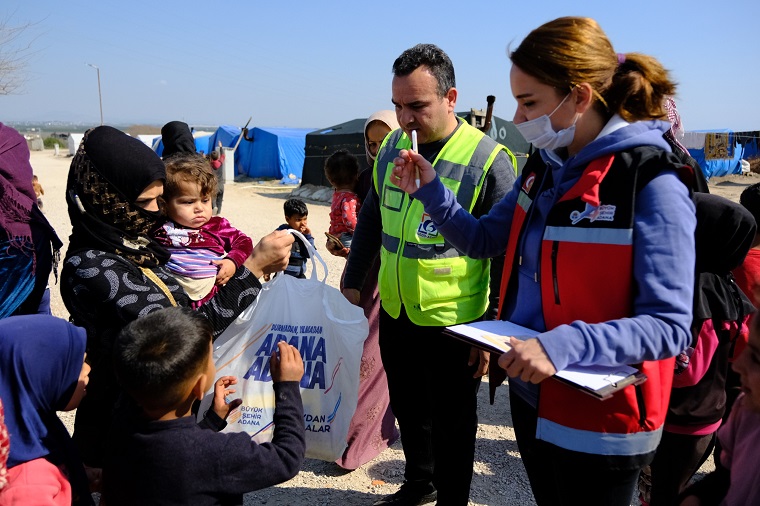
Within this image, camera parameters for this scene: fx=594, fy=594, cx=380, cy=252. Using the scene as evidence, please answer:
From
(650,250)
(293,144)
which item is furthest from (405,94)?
(293,144)

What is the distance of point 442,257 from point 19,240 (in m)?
1.74

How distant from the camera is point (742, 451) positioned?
4.72 feet

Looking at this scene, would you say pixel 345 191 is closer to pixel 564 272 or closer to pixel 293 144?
pixel 564 272

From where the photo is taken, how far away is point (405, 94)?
2.57 meters

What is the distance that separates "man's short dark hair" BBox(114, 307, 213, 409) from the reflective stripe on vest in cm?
107

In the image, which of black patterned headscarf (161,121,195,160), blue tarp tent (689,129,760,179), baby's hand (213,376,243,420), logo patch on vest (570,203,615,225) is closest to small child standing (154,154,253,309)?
baby's hand (213,376,243,420)

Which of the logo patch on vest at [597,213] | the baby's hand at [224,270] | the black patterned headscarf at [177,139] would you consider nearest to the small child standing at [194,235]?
the baby's hand at [224,270]

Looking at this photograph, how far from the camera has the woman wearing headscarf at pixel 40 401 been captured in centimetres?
174

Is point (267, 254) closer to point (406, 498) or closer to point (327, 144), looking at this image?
point (406, 498)

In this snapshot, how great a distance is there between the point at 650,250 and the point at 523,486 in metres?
2.26

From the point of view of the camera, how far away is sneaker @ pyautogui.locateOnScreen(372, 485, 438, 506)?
2.91m

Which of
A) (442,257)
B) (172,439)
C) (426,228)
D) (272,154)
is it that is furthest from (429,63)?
(272,154)

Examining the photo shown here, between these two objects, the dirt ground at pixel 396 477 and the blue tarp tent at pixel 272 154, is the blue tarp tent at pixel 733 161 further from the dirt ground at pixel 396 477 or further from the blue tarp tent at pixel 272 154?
the dirt ground at pixel 396 477

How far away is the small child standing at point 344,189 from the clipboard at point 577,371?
283cm
